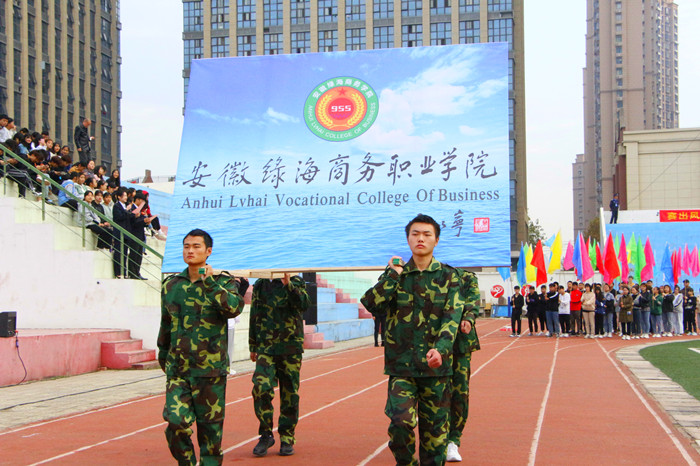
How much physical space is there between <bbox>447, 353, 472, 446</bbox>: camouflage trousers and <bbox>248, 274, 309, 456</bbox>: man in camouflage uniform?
1.41m

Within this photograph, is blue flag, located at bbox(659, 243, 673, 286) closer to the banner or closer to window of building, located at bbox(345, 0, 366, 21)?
the banner

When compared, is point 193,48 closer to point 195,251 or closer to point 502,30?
point 502,30

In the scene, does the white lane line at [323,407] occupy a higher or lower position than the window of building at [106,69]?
lower

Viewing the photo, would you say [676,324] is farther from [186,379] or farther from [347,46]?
[347,46]

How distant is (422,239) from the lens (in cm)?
568

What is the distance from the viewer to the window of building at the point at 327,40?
83250mm

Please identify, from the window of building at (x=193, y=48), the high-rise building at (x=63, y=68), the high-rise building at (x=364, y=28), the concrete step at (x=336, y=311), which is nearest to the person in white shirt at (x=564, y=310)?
the concrete step at (x=336, y=311)

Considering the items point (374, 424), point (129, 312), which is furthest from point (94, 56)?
point (374, 424)

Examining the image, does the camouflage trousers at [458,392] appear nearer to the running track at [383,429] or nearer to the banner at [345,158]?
the running track at [383,429]

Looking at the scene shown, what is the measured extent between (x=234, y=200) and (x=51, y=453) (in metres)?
2.88

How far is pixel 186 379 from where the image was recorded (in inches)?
238

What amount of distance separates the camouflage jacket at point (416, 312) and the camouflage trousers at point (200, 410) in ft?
4.36

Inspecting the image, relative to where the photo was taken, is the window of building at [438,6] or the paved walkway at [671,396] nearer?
the paved walkway at [671,396]

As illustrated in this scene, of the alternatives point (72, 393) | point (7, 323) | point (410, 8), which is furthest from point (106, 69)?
point (72, 393)
